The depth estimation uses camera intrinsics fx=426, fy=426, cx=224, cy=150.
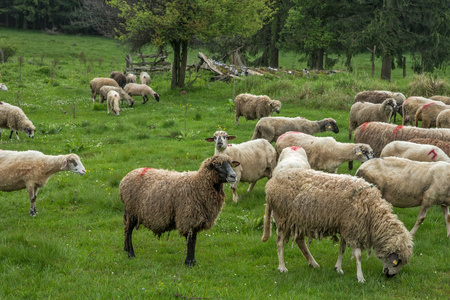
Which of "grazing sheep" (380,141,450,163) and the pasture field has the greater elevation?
"grazing sheep" (380,141,450,163)

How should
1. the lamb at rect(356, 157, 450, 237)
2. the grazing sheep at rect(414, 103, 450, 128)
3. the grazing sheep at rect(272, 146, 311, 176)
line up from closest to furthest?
the lamb at rect(356, 157, 450, 237) → the grazing sheep at rect(272, 146, 311, 176) → the grazing sheep at rect(414, 103, 450, 128)

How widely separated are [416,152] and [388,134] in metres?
2.17

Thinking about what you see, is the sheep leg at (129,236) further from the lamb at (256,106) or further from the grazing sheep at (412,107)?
the grazing sheep at (412,107)

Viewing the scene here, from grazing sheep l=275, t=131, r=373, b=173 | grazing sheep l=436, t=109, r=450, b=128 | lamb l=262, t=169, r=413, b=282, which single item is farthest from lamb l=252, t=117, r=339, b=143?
lamb l=262, t=169, r=413, b=282

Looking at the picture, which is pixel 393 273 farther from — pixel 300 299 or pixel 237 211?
pixel 237 211

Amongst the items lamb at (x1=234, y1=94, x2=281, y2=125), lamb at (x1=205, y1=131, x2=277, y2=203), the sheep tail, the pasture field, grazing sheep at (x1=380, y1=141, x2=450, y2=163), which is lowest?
the pasture field

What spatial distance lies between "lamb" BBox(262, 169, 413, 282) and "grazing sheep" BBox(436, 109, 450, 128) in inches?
303

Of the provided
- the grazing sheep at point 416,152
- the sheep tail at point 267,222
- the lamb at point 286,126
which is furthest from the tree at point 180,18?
the sheep tail at point 267,222

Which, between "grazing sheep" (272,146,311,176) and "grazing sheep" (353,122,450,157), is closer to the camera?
"grazing sheep" (272,146,311,176)

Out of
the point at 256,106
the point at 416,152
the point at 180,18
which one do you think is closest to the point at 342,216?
the point at 416,152

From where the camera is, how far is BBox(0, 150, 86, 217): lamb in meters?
8.64

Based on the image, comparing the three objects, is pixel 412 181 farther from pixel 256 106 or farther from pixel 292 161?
pixel 256 106

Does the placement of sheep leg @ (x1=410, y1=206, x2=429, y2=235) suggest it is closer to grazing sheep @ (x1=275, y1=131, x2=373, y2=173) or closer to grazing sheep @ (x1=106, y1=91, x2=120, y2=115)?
grazing sheep @ (x1=275, y1=131, x2=373, y2=173)

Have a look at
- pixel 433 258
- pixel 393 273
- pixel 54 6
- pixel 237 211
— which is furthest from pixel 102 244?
pixel 54 6
